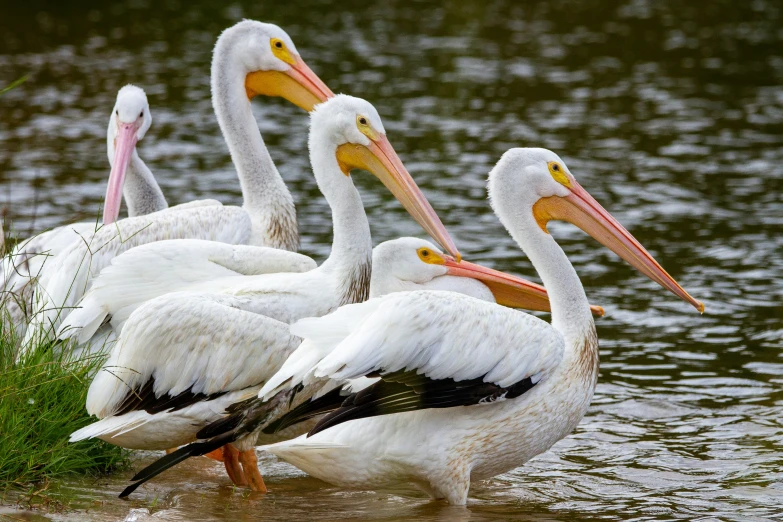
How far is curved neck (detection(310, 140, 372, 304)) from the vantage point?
5.13 metres

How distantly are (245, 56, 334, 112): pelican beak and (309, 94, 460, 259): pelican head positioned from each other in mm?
1215

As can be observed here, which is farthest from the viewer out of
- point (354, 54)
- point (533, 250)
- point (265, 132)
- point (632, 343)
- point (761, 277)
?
point (354, 54)

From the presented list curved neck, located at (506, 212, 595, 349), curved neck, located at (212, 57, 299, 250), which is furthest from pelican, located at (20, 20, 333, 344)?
curved neck, located at (506, 212, 595, 349)

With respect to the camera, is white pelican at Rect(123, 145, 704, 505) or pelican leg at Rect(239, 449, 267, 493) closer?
white pelican at Rect(123, 145, 704, 505)

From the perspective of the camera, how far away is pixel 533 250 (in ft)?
16.8

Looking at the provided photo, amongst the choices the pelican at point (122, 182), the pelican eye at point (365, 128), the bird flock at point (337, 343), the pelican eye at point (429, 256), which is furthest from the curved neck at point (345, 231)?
the pelican at point (122, 182)

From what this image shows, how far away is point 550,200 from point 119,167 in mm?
2338

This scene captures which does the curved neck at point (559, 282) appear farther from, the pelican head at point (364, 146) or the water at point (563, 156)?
the water at point (563, 156)

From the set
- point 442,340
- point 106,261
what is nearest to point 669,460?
point 442,340

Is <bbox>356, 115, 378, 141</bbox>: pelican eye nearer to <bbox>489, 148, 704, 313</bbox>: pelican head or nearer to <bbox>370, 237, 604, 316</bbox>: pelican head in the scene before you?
<bbox>489, 148, 704, 313</bbox>: pelican head

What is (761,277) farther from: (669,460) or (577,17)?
(577,17)

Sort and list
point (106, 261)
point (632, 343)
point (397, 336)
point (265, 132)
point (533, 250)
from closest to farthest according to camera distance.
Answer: point (397, 336), point (533, 250), point (106, 261), point (632, 343), point (265, 132)

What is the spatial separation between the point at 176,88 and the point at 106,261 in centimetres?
991

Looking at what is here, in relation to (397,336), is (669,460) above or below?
below
